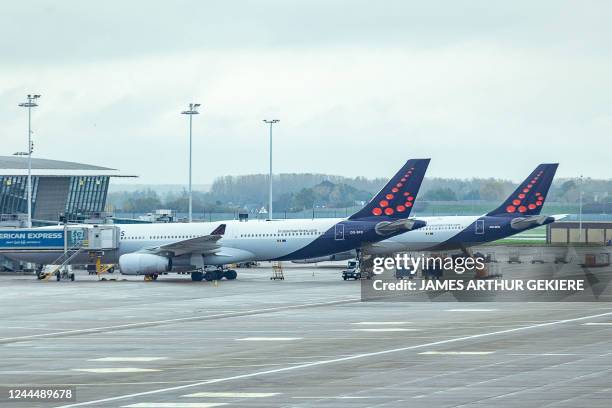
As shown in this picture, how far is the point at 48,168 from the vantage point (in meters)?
141

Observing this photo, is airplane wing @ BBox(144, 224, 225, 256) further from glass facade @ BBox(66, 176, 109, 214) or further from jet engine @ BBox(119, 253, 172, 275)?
glass facade @ BBox(66, 176, 109, 214)

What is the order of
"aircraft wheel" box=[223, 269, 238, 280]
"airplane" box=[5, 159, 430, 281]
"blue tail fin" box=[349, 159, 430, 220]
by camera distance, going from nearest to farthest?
"airplane" box=[5, 159, 430, 281] → "blue tail fin" box=[349, 159, 430, 220] → "aircraft wheel" box=[223, 269, 238, 280]

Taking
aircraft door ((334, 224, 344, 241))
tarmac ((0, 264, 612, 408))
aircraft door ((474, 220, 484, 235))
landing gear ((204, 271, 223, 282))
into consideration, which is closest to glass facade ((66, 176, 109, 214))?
landing gear ((204, 271, 223, 282))

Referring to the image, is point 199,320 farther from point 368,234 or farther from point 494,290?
point 368,234

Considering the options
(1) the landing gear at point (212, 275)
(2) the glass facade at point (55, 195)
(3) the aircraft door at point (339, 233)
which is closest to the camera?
(3) the aircraft door at point (339, 233)

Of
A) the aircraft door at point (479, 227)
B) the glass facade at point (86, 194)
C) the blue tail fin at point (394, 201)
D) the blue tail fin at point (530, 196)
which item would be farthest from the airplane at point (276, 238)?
the glass facade at point (86, 194)

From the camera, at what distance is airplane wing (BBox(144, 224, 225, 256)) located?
268 ft

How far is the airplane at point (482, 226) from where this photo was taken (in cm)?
8806

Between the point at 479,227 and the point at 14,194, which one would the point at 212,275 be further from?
the point at 14,194

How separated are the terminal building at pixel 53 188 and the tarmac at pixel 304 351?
66463 mm

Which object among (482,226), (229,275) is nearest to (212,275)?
(229,275)

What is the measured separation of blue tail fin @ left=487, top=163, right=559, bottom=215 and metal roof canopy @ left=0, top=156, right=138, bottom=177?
60.2 metres

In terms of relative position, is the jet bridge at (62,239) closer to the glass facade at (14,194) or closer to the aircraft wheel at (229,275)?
the aircraft wheel at (229,275)

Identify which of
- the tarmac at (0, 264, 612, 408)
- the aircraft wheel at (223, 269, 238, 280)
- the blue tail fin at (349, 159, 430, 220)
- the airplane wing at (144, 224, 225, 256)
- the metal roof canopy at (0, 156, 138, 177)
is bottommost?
the tarmac at (0, 264, 612, 408)
